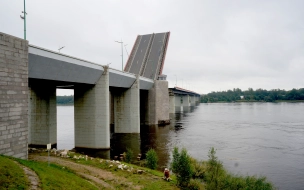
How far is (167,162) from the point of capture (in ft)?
75.9

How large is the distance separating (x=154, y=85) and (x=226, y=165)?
3071 cm

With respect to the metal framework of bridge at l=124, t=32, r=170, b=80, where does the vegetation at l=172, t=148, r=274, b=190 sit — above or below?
below

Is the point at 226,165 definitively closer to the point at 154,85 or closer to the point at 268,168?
the point at 268,168

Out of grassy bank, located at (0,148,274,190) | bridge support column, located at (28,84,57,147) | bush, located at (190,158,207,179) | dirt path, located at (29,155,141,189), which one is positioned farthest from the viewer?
bridge support column, located at (28,84,57,147)

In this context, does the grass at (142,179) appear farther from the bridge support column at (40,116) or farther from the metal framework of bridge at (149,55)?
the metal framework of bridge at (149,55)

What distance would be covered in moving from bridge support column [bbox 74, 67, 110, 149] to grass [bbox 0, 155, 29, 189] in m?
17.6

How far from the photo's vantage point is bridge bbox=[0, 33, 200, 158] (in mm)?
14781

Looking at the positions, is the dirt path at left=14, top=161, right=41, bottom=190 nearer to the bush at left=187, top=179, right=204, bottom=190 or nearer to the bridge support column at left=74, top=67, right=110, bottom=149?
the bush at left=187, top=179, right=204, bottom=190

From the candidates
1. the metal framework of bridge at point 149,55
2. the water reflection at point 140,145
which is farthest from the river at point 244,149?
the metal framework of bridge at point 149,55

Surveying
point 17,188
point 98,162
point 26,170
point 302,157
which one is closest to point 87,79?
point 98,162

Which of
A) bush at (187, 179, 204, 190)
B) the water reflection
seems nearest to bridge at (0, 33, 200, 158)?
the water reflection

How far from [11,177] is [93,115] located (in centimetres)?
1907

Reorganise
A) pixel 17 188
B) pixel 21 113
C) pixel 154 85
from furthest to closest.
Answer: pixel 154 85
pixel 21 113
pixel 17 188

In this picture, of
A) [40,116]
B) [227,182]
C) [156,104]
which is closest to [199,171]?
[227,182]
